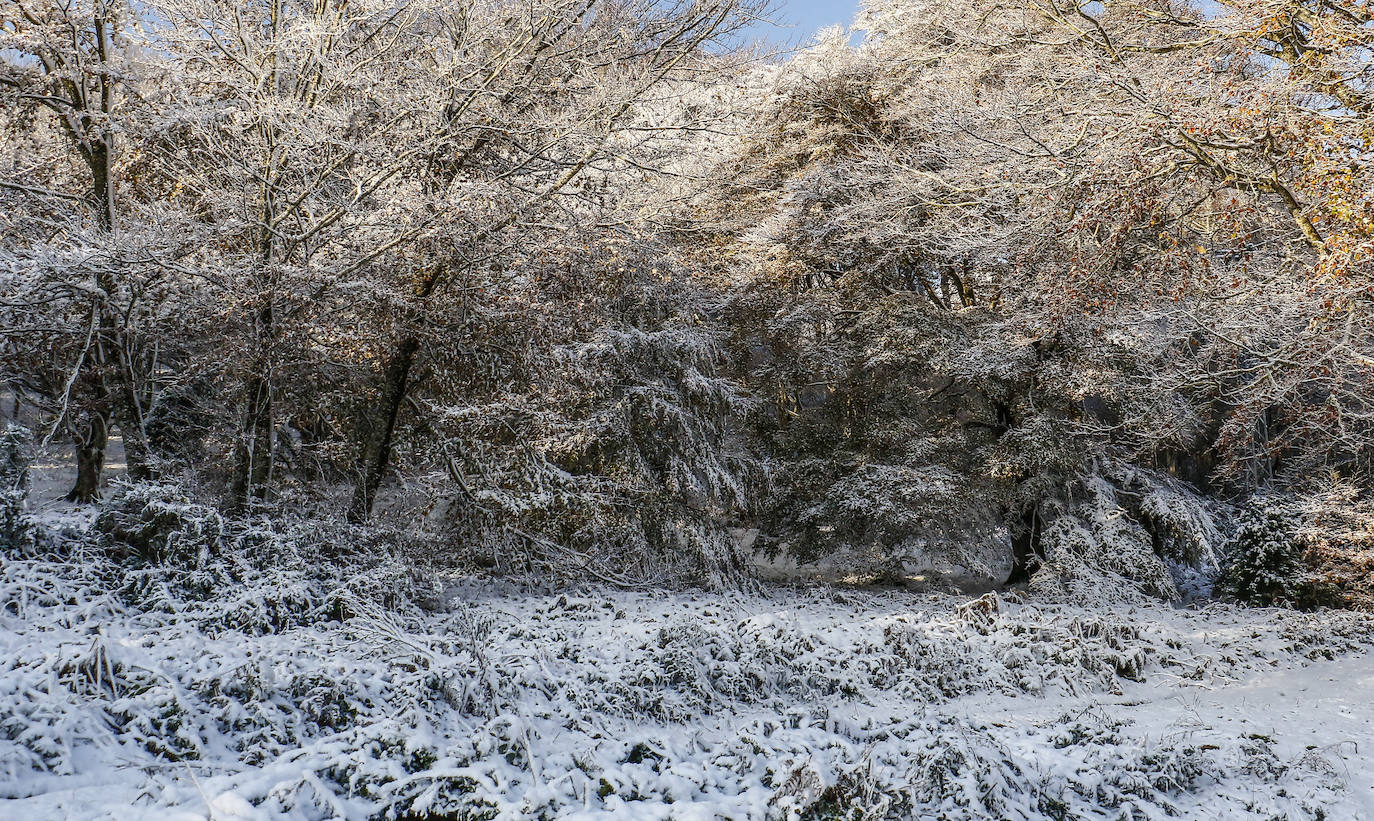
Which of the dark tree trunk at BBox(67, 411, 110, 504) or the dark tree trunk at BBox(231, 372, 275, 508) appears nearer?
the dark tree trunk at BBox(231, 372, 275, 508)

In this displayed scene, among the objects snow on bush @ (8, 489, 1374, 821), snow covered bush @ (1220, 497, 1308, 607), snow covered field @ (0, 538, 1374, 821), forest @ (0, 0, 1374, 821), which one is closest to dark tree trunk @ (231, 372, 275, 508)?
forest @ (0, 0, 1374, 821)

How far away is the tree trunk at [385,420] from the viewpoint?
823 cm

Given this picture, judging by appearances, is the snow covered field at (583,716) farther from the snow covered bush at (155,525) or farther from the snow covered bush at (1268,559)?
the snow covered bush at (1268,559)

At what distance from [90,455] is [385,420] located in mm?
2965

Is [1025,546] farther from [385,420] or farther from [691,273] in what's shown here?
[385,420]

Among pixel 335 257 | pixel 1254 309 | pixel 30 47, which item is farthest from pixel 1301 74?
pixel 30 47

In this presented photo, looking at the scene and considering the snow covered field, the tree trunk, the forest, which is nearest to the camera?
the snow covered field

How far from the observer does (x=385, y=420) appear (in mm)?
8438

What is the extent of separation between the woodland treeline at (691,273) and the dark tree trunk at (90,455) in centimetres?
7

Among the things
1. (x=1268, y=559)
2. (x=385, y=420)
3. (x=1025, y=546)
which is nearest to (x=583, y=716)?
(x=385, y=420)

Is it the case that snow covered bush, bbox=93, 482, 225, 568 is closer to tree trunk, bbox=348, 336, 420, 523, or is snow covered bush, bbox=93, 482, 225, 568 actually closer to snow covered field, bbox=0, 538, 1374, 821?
snow covered field, bbox=0, 538, 1374, 821

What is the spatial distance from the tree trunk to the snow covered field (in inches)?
86.8

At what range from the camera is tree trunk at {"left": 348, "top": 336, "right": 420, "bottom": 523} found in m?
8.23

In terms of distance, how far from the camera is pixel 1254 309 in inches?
286
